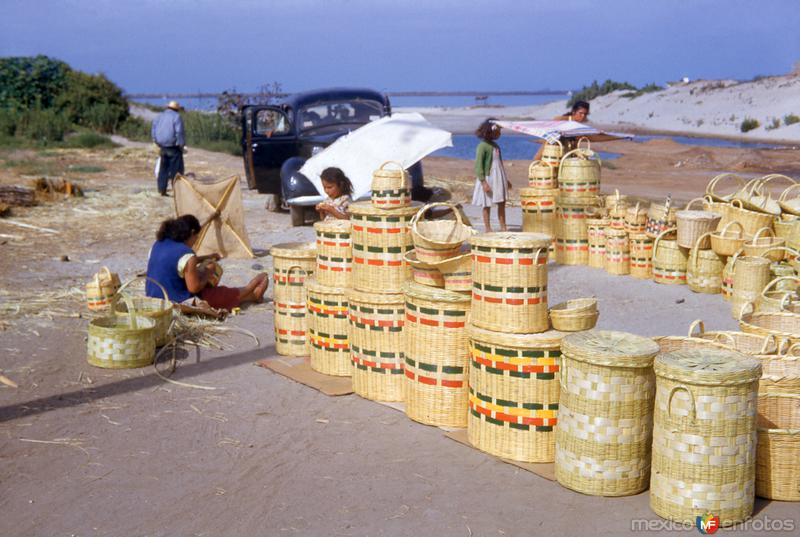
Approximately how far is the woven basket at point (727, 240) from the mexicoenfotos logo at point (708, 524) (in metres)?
4.96

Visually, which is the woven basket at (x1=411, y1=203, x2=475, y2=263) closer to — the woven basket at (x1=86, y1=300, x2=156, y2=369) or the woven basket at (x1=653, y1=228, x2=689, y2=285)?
the woven basket at (x1=86, y1=300, x2=156, y2=369)

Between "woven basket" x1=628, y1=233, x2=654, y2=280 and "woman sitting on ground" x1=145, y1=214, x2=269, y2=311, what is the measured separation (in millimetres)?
4624

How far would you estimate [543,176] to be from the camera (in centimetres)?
1028

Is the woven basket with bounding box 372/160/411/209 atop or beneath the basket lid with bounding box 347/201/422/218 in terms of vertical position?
atop

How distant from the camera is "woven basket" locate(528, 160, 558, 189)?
10.3 meters

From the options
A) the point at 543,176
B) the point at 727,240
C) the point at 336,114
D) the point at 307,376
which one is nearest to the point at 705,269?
the point at 727,240

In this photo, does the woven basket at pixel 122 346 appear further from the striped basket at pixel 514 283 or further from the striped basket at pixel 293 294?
the striped basket at pixel 514 283

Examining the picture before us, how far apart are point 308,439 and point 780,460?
8.40 feet

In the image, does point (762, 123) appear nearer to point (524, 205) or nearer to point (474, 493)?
point (524, 205)

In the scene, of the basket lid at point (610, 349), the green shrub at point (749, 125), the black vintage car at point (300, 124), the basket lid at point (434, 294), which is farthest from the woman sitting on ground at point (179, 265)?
the green shrub at point (749, 125)

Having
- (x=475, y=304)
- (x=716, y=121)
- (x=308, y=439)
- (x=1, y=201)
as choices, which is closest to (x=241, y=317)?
(x=308, y=439)

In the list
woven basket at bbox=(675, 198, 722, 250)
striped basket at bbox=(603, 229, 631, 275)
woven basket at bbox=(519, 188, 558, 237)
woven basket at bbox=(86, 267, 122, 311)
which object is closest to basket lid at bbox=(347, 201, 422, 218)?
woven basket at bbox=(86, 267, 122, 311)

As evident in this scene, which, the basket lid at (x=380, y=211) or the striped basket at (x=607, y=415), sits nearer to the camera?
the striped basket at (x=607, y=415)

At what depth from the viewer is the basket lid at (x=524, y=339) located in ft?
15.0
